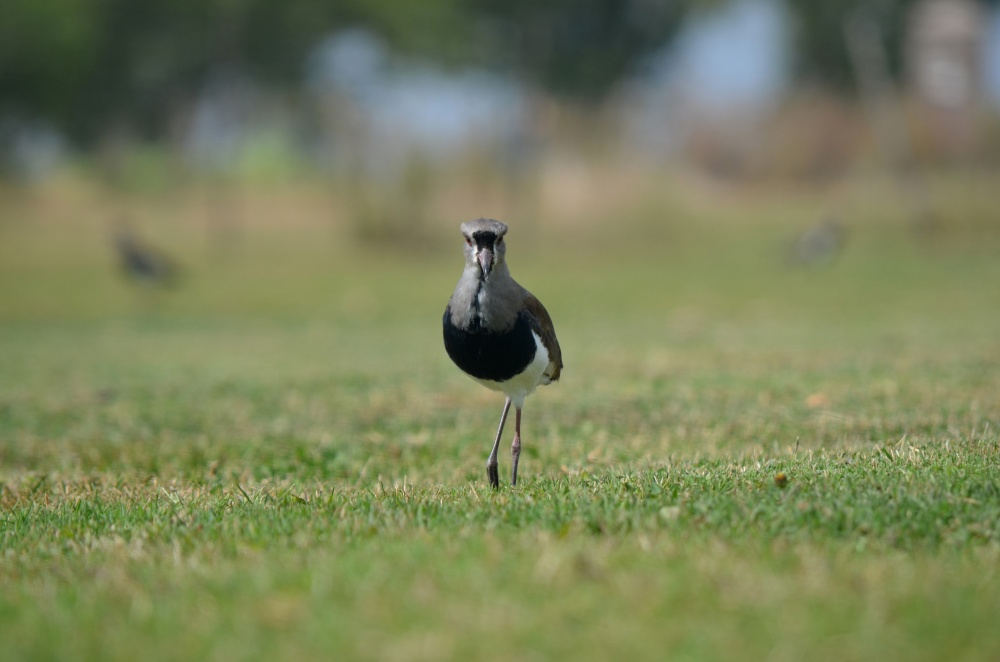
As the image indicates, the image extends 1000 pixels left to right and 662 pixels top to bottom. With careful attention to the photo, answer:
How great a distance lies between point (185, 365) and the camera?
12.2 meters

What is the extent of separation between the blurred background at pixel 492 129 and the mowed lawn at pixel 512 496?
14.6 m

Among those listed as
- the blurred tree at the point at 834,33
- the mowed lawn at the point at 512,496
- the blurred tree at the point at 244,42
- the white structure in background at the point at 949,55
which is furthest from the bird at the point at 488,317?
the blurred tree at the point at 834,33

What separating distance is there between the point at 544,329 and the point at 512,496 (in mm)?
1065

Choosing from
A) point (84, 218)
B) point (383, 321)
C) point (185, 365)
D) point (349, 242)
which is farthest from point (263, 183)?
point (185, 365)

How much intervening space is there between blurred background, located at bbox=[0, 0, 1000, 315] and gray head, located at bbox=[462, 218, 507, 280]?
20562 mm

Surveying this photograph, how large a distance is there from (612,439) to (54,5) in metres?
36.3

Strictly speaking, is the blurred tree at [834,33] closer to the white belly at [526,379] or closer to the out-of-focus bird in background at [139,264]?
the out-of-focus bird in background at [139,264]

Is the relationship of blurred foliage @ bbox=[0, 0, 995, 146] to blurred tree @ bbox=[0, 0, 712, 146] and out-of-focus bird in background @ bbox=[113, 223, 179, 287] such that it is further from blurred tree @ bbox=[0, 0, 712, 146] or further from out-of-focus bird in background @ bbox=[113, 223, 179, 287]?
out-of-focus bird in background @ bbox=[113, 223, 179, 287]

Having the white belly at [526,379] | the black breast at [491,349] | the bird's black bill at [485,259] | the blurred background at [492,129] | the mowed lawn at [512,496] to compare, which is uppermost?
the blurred background at [492,129]

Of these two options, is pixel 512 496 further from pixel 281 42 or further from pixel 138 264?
pixel 281 42

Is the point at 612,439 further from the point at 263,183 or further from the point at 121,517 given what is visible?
the point at 263,183

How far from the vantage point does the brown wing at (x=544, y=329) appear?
543 centimetres

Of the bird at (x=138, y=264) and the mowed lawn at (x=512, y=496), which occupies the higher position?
the bird at (x=138, y=264)

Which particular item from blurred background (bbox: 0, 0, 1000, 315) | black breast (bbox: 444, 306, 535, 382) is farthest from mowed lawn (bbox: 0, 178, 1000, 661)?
blurred background (bbox: 0, 0, 1000, 315)
